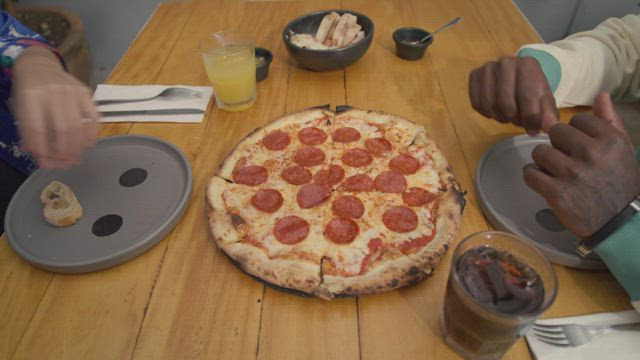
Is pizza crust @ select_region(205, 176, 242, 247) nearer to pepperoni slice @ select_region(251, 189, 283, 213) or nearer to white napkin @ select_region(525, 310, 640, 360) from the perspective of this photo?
pepperoni slice @ select_region(251, 189, 283, 213)

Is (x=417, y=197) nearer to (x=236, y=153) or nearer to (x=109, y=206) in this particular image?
(x=236, y=153)

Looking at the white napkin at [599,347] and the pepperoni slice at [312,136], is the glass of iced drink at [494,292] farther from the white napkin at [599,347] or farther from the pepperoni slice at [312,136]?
the pepperoni slice at [312,136]

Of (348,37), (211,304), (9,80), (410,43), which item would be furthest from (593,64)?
(9,80)

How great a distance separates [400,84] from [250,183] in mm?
954

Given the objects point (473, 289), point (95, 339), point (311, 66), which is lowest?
point (95, 339)

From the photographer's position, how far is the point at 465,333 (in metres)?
0.99

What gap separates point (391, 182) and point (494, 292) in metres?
0.64

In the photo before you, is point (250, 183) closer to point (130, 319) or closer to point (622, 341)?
point (130, 319)

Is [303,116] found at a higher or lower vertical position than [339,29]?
lower

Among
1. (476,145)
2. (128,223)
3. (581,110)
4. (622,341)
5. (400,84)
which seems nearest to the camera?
(622,341)

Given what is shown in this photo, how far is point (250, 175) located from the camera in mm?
1509

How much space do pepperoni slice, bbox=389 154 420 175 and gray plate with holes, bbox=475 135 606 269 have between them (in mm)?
220

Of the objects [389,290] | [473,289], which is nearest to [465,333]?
[473,289]

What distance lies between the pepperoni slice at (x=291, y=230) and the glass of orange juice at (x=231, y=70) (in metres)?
0.72
